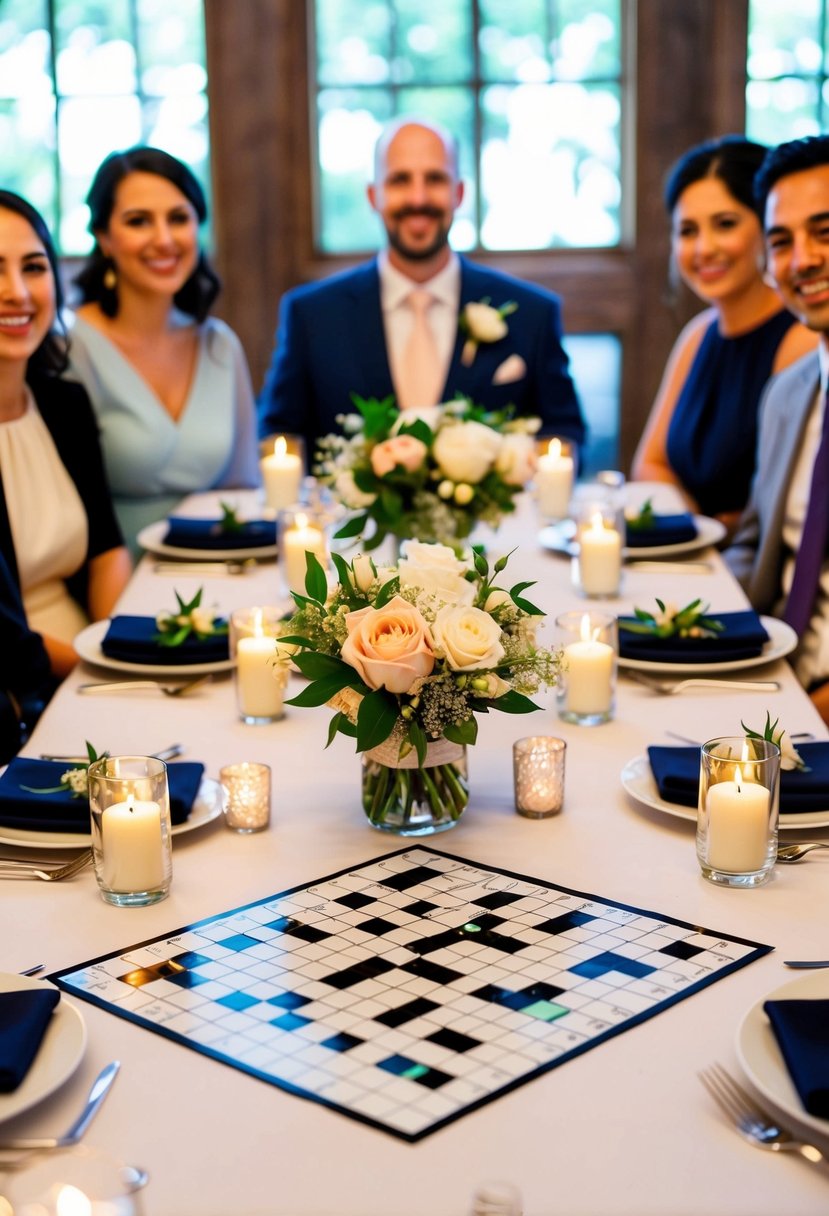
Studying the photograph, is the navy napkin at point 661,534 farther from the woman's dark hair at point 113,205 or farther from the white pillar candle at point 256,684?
the woman's dark hair at point 113,205

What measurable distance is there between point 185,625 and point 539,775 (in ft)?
2.50

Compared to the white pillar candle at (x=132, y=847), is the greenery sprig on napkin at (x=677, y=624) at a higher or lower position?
higher

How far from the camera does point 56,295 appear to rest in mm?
3025

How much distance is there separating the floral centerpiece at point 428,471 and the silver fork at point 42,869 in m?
1.04

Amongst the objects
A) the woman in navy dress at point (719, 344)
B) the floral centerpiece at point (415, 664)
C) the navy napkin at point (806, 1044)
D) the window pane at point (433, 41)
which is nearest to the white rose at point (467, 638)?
the floral centerpiece at point (415, 664)

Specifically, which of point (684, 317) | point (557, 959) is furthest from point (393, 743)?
point (684, 317)

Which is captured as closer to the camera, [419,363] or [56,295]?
[56,295]

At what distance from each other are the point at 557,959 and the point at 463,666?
0.30 metres

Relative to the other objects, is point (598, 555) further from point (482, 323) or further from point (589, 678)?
point (482, 323)

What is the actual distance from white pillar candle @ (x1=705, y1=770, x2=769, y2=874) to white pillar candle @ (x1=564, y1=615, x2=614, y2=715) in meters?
0.48

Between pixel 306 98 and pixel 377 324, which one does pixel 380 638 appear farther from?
pixel 306 98

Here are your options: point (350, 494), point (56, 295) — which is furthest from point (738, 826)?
point (56, 295)

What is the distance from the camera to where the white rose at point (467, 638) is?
4.72 feet

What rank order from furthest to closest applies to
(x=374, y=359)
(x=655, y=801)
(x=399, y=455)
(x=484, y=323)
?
1. (x=374, y=359)
2. (x=484, y=323)
3. (x=399, y=455)
4. (x=655, y=801)
